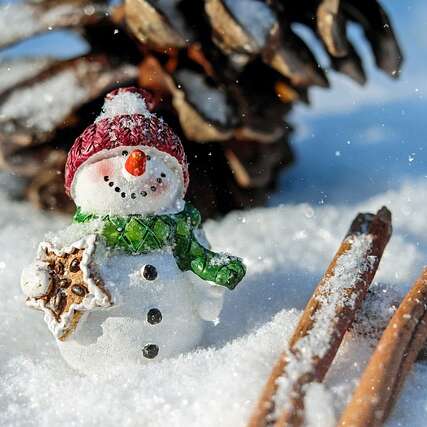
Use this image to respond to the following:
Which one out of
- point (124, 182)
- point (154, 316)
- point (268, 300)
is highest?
point (124, 182)

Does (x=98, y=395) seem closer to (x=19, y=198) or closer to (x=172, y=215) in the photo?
(x=172, y=215)

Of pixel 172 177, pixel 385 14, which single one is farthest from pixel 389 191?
pixel 172 177

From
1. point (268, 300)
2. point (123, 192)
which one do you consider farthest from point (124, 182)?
point (268, 300)

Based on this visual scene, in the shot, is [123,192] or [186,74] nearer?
[123,192]

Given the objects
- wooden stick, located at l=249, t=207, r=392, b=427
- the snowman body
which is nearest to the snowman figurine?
the snowman body

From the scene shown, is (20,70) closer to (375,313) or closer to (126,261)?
(126,261)

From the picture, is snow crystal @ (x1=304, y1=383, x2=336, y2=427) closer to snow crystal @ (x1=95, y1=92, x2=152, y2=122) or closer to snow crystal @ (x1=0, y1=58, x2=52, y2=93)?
snow crystal @ (x1=95, y1=92, x2=152, y2=122)
